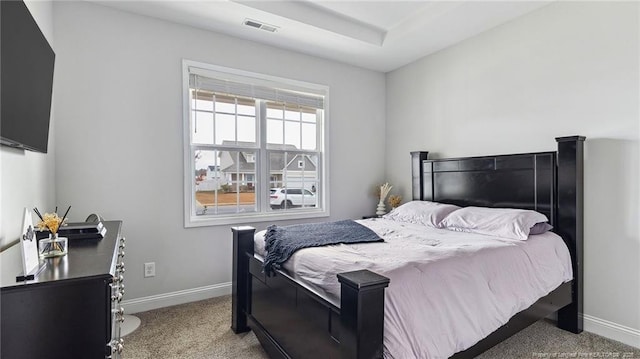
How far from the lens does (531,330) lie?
8.11ft

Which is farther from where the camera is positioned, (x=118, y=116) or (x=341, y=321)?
(x=118, y=116)

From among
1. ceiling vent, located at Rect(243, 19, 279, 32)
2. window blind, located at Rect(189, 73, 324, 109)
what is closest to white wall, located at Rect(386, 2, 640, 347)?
window blind, located at Rect(189, 73, 324, 109)

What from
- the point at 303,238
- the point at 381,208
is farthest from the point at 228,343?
the point at 381,208

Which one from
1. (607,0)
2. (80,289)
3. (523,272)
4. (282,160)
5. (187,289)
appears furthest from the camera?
(282,160)

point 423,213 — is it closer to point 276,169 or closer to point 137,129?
point 276,169

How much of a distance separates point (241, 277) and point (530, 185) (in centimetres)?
245

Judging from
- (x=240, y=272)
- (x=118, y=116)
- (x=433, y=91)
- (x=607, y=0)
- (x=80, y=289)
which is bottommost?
(x=240, y=272)

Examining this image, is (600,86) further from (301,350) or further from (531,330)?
(301,350)

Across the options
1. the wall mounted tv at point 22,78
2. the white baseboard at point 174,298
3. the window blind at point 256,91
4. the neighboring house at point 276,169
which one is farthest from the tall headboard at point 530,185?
the wall mounted tv at point 22,78

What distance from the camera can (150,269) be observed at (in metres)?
2.89

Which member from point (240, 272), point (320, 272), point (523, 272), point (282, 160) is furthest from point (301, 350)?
point (282, 160)

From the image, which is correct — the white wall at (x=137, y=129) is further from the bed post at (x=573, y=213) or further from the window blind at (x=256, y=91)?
the bed post at (x=573, y=213)

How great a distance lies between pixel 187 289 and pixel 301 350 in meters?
1.79

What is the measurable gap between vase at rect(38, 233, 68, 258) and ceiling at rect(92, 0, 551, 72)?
2.12 meters
